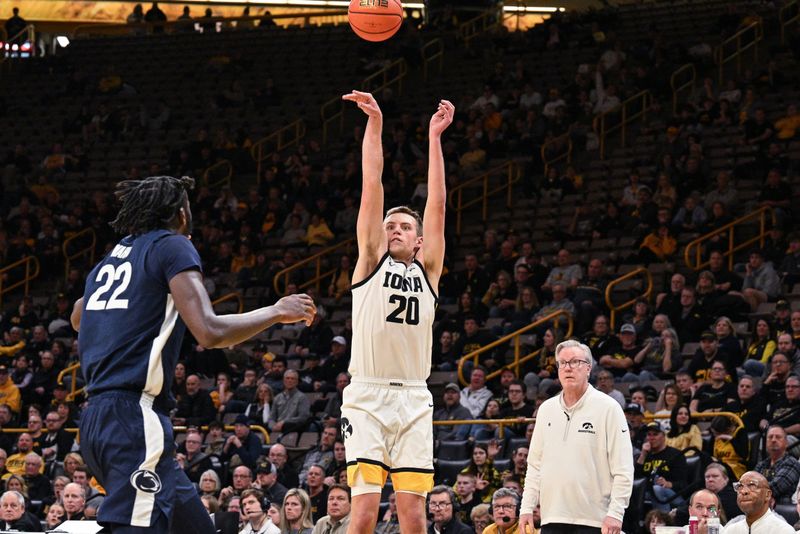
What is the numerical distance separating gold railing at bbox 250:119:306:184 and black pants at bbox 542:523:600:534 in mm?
17399

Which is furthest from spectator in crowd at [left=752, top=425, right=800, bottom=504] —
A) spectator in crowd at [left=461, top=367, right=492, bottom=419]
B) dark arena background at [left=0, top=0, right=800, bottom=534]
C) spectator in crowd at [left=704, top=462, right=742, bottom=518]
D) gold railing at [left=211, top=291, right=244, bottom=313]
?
gold railing at [left=211, top=291, right=244, bottom=313]

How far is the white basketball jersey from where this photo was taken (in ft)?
23.9

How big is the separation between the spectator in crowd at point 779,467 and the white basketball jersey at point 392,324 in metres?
4.63

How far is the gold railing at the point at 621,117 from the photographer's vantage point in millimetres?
22094

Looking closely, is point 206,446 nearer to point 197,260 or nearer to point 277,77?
point 197,260

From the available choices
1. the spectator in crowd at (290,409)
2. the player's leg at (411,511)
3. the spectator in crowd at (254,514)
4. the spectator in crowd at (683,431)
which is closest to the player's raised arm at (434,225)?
the player's leg at (411,511)

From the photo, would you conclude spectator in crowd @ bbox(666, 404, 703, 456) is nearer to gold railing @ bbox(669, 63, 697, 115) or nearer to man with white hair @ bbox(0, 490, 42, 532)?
man with white hair @ bbox(0, 490, 42, 532)

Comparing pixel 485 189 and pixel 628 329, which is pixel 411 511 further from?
pixel 485 189

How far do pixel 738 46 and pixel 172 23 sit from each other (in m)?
14.2

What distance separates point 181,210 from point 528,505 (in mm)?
3968

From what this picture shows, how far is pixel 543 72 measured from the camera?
987 inches

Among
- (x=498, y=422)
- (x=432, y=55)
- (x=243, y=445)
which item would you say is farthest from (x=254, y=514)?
(x=432, y=55)

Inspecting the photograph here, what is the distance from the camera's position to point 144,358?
501 centimetres

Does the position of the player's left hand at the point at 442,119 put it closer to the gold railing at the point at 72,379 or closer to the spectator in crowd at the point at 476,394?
the spectator in crowd at the point at 476,394
